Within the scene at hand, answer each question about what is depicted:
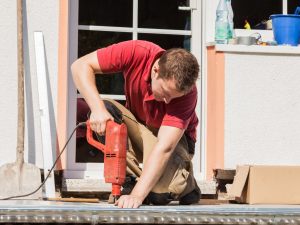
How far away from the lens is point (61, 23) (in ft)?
20.3

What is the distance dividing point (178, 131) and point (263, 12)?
2.68 meters

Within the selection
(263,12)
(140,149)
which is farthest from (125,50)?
(263,12)

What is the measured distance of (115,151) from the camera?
14.4ft

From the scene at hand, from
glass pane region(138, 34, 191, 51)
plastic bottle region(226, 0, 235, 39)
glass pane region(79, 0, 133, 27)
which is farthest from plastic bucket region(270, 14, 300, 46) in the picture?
glass pane region(79, 0, 133, 27)

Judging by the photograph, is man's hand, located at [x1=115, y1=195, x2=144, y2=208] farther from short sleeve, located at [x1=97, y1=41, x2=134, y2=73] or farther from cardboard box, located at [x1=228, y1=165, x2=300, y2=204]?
cardboard box, located at [x1=228, y1=165, x2=300, y2=204]

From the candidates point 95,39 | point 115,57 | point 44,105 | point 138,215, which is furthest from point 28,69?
point 138,215

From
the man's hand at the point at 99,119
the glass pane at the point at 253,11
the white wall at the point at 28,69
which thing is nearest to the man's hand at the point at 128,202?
the man's hand at the point at 99,119

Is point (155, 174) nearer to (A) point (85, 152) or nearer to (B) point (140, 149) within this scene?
(B) point (140, 149)

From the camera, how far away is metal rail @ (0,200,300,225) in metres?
3.89

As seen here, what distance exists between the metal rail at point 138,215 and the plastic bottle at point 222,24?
98.5 inches

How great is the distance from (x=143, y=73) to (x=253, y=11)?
2520 millimetres

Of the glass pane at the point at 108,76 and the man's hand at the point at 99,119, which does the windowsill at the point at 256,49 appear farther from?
the man's hand at the point at 99,119

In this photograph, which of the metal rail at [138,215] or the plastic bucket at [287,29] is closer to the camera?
the metal rail at [138,215]

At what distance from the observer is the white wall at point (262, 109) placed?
6.35 m
